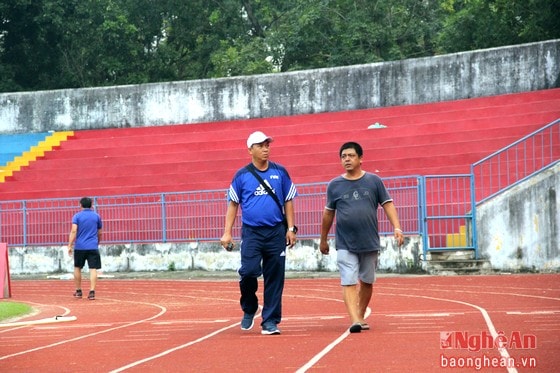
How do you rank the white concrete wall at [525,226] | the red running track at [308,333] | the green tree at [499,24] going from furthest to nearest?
1. the green tree at [499,24]
2. the white concrete wall at [525,226]
3. the red running track at [308,333]

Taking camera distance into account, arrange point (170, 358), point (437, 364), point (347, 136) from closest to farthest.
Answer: point (437, 364) → point (170, 358) → point (347, 136)

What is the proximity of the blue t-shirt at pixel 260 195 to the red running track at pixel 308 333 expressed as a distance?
117 cm

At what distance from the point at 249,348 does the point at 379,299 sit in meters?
7.17

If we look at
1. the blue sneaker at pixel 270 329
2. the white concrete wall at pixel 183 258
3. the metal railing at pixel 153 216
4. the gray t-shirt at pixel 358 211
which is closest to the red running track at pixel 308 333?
the blue sneaker at pixel 270 329

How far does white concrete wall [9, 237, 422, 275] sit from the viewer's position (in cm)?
2527

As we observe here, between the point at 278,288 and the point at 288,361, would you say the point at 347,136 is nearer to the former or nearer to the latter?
the point at 278,288

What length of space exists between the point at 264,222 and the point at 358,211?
973 mm

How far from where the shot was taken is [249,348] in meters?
10.8

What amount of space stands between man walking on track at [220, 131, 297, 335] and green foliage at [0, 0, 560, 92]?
2770 centimetres

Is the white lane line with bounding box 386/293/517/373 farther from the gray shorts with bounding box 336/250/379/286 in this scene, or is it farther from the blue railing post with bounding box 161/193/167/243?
the blue railing post with bounding box 161/193/167/243

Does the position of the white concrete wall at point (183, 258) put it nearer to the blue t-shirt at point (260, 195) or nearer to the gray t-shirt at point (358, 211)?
the blue t-shirt at point (260, 195)

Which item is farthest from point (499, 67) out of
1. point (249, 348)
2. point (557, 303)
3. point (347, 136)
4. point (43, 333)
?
point (249, 348)

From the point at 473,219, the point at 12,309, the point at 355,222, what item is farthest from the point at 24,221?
the point at 355,222
